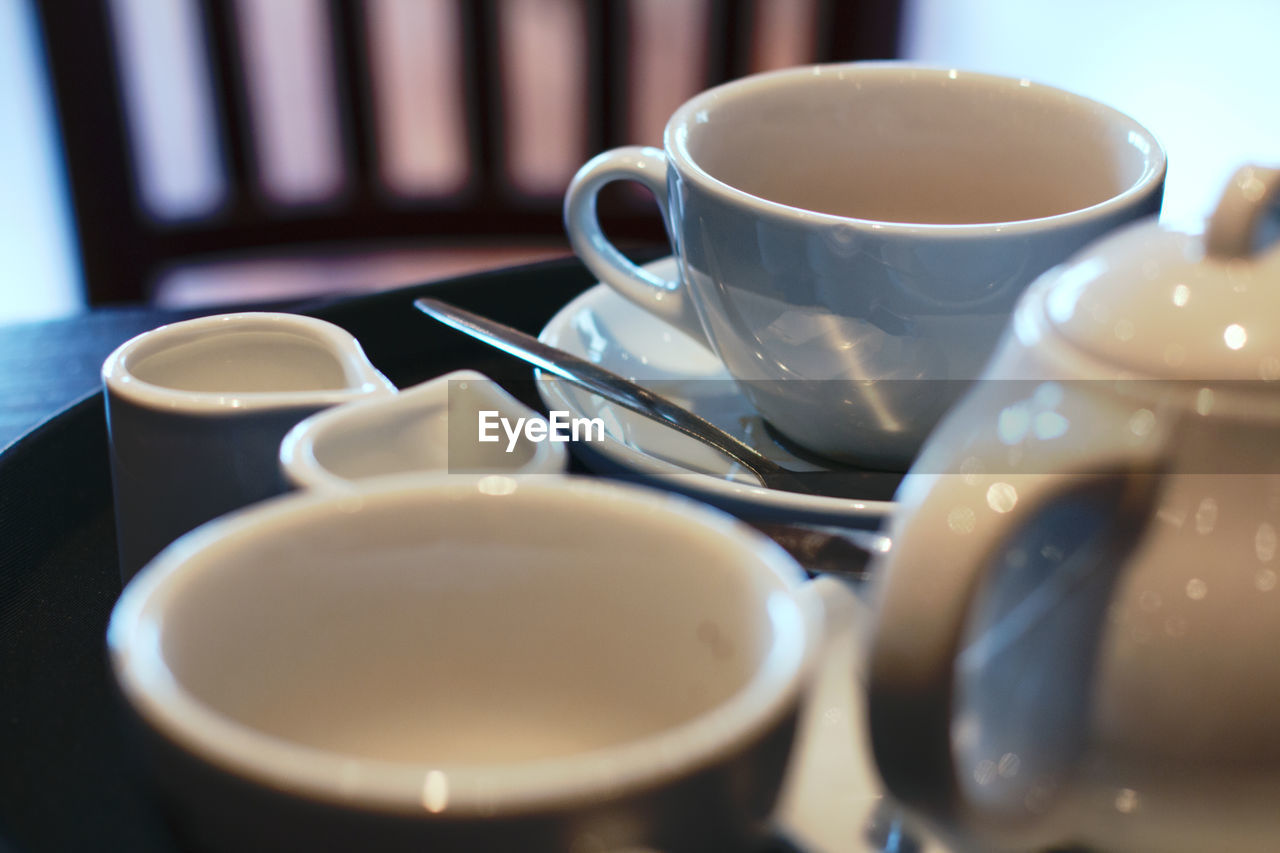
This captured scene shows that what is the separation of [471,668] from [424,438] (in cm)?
10

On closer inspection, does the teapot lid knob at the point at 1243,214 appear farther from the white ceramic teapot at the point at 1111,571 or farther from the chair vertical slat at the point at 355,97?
the chair vertical slat at the point at 355,97

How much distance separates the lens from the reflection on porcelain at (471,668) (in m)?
0.19

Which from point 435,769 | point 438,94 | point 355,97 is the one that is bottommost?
point 438,94

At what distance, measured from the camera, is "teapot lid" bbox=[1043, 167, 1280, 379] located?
23cm

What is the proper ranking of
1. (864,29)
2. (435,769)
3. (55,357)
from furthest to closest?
(864,29) → (55,357) → (435,769)

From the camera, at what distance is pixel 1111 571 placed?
237 millimetres

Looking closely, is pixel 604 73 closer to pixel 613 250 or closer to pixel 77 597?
pixel 613 250

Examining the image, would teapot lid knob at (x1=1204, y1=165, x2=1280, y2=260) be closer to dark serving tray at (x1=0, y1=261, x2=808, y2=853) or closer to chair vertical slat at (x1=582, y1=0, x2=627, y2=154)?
dark serving tray at (x1=0, y1=261, x2=808, y2=853)

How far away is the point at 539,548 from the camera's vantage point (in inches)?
10.4

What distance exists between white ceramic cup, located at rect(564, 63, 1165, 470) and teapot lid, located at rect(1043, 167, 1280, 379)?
0.45ft

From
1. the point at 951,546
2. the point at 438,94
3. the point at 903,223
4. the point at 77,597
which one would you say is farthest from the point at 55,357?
the point at 438,94

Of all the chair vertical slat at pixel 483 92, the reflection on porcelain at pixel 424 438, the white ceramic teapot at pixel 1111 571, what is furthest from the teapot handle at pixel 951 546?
the chair vertical slat at pixel 483 92

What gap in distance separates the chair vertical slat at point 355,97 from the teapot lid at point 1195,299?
2.94ft

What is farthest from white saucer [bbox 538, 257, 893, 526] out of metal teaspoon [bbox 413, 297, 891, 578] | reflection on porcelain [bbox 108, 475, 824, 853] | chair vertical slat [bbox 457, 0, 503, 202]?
chair vertical slat [bbox 457, 0, 503, 202]
